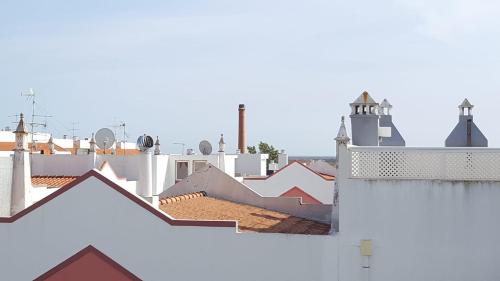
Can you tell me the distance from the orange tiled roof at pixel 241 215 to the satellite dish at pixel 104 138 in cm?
980

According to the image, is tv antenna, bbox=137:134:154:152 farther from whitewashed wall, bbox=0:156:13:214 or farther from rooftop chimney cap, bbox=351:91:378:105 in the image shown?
rooftop chimney cap, bbox=351:91:378:105

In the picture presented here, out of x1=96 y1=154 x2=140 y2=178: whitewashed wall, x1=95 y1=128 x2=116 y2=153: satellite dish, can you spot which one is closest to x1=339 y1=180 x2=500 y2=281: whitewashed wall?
x1=96 y1=154 x2=140 y2=178: whitewashed wall

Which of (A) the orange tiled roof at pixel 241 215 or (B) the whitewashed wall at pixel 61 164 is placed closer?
(A) the orange tiled roof at pixel 241 215

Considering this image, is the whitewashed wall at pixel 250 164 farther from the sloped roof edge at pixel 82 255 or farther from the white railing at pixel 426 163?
the white railing at pixel 426 163

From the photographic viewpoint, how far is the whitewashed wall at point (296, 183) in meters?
29.7

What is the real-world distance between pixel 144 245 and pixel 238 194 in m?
7.21

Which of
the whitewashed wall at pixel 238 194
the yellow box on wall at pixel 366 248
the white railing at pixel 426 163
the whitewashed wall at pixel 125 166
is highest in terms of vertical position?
the white railing at pixel 426 163

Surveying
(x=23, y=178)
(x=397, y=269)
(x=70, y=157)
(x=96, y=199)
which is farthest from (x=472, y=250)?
(x=70, y=157)

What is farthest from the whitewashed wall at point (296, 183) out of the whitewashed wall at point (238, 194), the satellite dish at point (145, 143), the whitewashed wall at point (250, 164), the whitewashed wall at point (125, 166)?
the whitewashed wall at point (250, 164)

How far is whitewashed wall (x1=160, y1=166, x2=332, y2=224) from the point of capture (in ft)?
62.6

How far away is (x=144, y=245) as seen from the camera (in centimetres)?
1357

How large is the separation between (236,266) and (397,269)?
3.36 meters

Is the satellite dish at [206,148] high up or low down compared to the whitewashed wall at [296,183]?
up

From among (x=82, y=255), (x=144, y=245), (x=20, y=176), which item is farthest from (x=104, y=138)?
(x=144, y=245)
